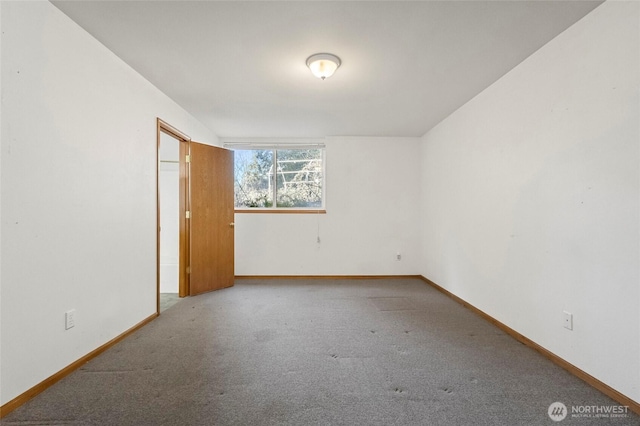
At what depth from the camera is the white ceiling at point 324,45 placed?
174 centimetres

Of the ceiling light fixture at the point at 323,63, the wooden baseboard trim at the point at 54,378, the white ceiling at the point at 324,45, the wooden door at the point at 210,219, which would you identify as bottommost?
the wooden baseboard trim at the point at 54,378

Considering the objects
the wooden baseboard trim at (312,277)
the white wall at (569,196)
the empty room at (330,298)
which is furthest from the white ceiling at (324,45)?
the wooden baseboard trim at (312,277)

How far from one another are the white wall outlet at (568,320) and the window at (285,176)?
339cm

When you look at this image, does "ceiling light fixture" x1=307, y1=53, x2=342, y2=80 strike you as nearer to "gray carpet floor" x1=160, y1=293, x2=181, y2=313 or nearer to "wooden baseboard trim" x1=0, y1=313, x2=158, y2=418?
"wooden baseboard trim" x1=0, y1=313, x2=158, y2=418

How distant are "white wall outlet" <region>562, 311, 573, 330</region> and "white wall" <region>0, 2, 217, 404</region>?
338cm

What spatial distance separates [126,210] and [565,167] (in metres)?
3.47

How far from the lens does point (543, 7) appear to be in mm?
1712

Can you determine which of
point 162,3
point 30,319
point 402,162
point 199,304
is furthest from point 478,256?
point 30,319

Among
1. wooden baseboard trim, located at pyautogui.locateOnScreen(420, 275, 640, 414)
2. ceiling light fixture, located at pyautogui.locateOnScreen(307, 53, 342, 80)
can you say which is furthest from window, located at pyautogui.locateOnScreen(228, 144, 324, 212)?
wooden baseboard trim, located at pyautogui.locateOnScreen(420, 275, 640, 414)

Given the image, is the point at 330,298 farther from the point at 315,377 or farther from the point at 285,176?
the point at 285,176


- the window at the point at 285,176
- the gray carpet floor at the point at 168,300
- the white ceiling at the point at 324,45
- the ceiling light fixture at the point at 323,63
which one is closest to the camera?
the white ceiling at the point at 324,45

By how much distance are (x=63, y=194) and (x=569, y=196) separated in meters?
3.40

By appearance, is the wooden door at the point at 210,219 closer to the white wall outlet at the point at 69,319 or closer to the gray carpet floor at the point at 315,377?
the gray carpet floor at the point at 315,377

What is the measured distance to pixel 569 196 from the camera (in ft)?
6.29
